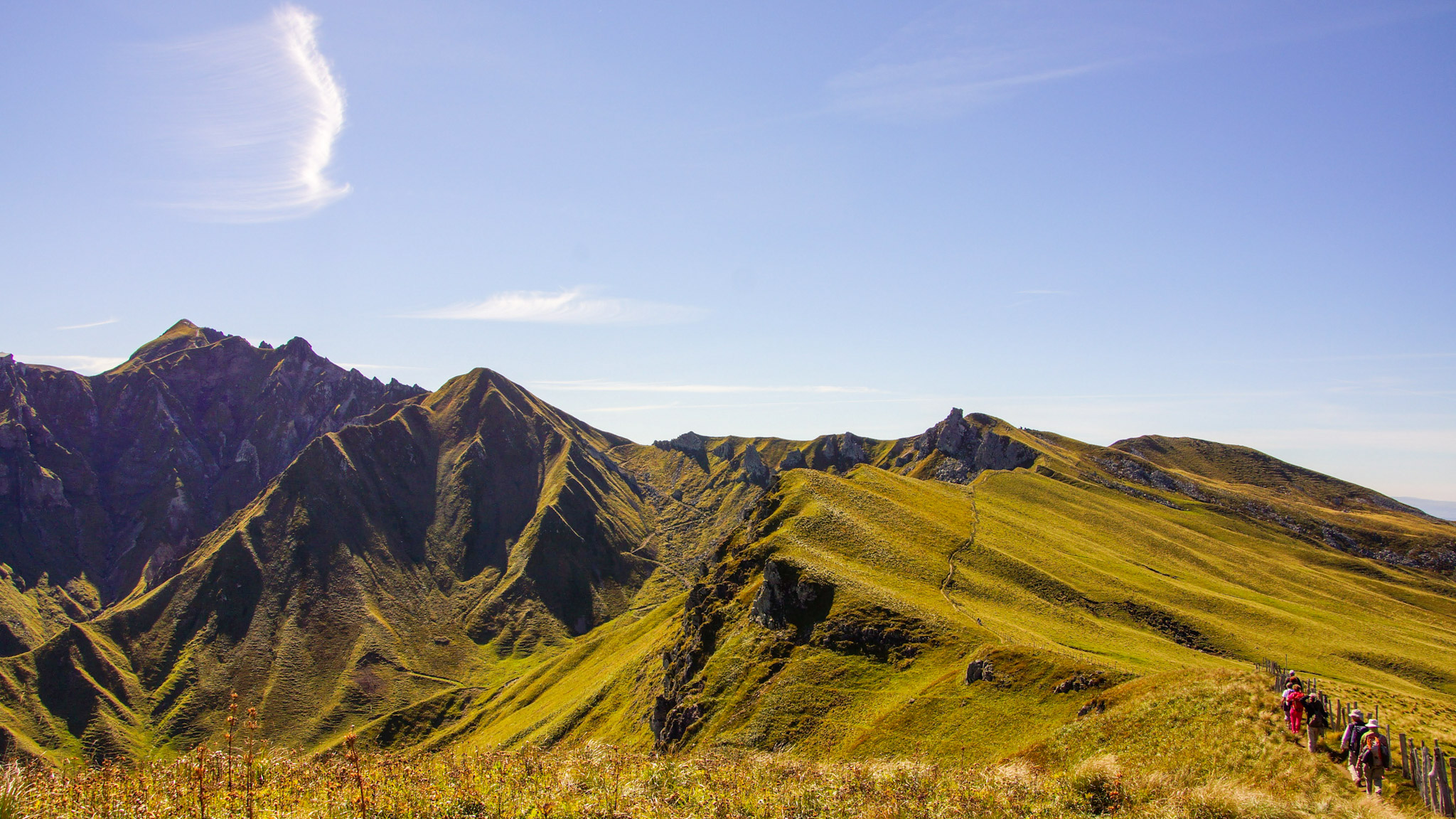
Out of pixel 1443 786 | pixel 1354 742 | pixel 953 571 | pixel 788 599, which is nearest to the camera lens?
pixel 1443 786

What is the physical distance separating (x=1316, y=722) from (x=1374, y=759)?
3887 mm

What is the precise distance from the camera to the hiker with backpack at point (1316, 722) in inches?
1047

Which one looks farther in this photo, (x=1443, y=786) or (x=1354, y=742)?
(x=1354, y=742)

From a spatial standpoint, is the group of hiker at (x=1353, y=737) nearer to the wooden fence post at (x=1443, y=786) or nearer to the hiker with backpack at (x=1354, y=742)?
the hiker with backpack at (x=1354, y=742)

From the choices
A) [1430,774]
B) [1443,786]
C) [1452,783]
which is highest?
[1430,774]

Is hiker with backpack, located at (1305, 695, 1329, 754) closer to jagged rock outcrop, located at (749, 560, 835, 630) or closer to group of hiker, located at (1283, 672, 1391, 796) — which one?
group of hiker, located at (1283, 672, 1391, 796)

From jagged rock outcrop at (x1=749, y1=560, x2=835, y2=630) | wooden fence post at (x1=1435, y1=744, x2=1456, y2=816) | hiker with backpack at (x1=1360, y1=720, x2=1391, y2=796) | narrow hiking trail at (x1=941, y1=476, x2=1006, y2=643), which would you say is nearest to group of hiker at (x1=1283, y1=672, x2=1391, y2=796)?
hiker with backpack at (x1=1360, y1=720, x2=1391, y2=796)

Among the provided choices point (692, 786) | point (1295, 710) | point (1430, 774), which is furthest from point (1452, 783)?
point (692, 786)

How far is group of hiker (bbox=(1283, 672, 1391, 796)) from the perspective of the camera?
23.1m

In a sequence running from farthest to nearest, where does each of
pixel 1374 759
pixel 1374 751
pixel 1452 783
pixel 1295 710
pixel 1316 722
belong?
pixel 1295 710
pixel 1316 722
pixel 1374 759
pixel 1374 751
pixel 1452 783

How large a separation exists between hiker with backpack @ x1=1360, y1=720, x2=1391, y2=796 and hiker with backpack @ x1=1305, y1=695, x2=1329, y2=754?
300cm

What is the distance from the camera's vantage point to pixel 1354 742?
24.5 m

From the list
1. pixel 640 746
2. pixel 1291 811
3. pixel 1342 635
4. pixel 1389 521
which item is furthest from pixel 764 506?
pixel 1389 521

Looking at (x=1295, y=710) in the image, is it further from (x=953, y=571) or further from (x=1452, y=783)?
(x=953, y=571)
